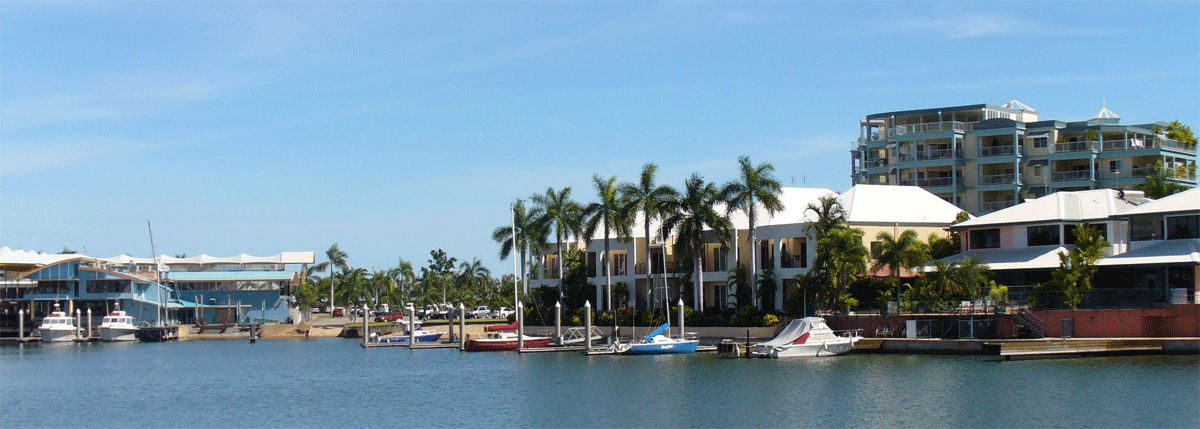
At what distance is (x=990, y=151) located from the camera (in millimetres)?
112812

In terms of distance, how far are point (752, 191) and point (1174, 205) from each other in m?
25.8

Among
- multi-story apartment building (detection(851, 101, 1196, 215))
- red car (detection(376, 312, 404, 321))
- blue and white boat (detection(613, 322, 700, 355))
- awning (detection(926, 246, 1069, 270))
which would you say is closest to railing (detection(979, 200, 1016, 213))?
multi-story apartment building (detection(851, 101, 1196, 215))

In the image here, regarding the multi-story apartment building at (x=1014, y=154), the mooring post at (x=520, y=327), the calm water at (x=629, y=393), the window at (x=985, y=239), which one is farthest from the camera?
the multi-story apartment building at (x=1014, y=154)

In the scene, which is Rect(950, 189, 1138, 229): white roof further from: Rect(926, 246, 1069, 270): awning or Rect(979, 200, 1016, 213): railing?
Rect(979, 200, 1016, 213): railing

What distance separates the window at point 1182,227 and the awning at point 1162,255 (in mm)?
657

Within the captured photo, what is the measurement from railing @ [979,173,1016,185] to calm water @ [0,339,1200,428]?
51637mm

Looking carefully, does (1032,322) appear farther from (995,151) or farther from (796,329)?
(995,151)

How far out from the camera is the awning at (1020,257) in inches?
2869

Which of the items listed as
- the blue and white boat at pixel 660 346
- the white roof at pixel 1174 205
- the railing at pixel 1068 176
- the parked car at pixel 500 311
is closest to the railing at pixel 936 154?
the railing at pixel 1068 176

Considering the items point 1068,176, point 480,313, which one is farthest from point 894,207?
point 480,313

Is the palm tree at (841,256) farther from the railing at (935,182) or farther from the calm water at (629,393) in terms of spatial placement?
the railing at (935,182)

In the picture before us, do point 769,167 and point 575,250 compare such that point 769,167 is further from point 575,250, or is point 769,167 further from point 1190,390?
point 1190,390

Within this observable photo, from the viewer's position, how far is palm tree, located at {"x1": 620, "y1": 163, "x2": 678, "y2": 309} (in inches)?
3327

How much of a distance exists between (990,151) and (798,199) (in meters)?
31.3
